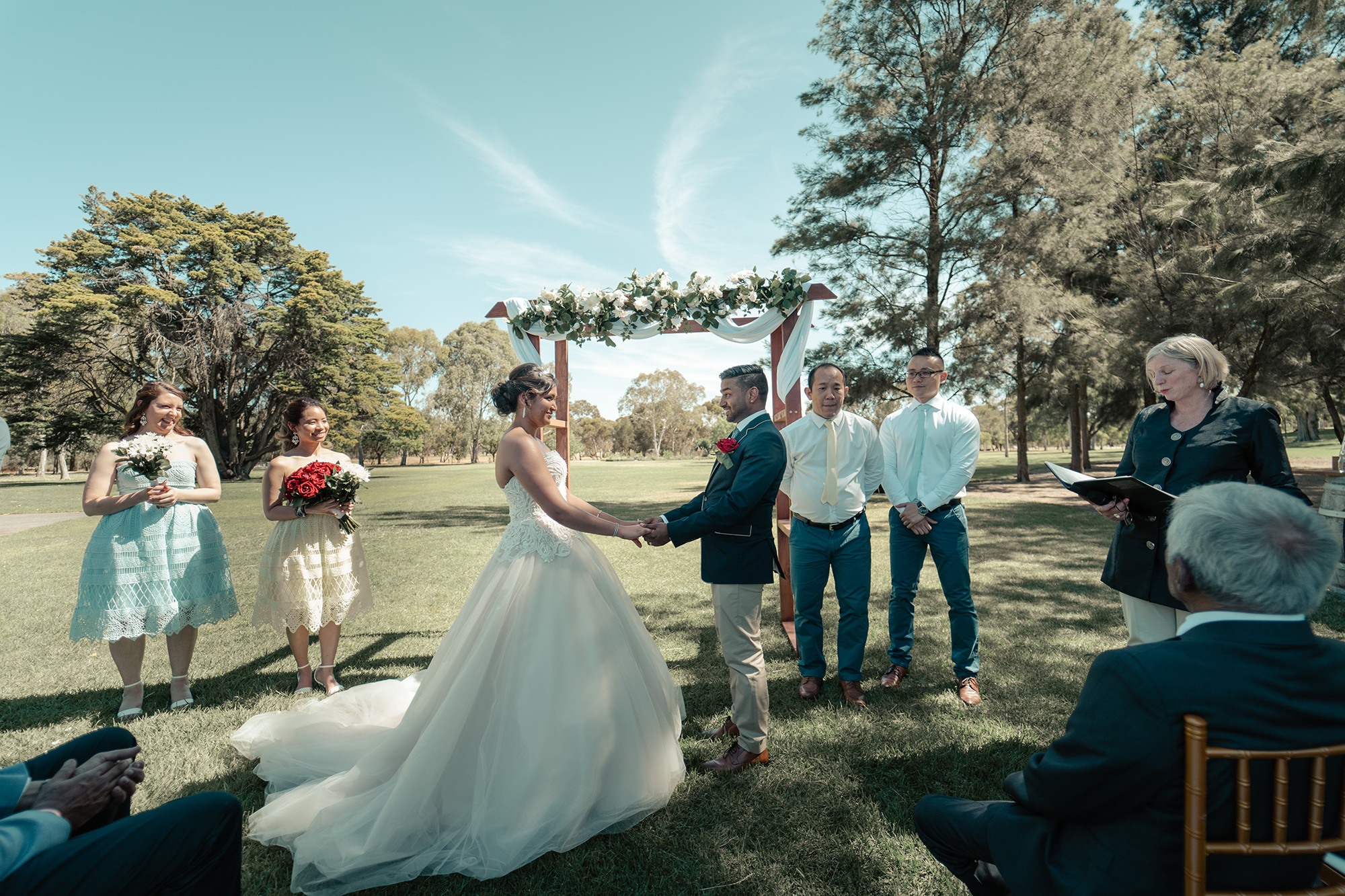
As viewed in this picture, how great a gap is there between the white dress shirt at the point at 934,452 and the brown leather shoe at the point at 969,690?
4.29 ft

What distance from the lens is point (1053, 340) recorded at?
19.2 metres

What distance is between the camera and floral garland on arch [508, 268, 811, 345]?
5891mm

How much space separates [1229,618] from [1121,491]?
1.81m

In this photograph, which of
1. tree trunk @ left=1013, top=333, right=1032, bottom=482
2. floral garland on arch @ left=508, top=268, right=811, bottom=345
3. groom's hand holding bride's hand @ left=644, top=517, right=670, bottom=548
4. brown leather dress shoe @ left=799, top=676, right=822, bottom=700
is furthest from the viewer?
tree trunk @ left=1013, top=333, right=1032, bottom=482

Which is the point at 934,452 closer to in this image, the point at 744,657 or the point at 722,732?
the point at 744,657

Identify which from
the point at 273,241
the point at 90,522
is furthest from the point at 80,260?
the point at 90,522

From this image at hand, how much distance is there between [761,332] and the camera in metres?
6.18

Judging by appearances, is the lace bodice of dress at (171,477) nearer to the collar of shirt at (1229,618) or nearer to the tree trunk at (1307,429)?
the collar of shirt at (1229,618)

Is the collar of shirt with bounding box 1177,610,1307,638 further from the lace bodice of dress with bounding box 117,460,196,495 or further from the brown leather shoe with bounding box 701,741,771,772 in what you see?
the lace bodice of dress with bounding box 117,460,196,495

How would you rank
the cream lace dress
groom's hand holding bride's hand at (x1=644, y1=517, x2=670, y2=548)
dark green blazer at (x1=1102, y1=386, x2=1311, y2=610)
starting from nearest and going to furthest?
dark green blazer at (x1=1102, y1=386, x2=1311, y2=610), groom's hand holding bride's hand at (x1=644, y1=517, x2=670, y2=548), the cream lace dress

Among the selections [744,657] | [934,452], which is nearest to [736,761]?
[744,657]

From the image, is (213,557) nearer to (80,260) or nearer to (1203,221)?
(1203,221)

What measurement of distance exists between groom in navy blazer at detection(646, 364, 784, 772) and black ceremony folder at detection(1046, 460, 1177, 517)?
57.7 inches

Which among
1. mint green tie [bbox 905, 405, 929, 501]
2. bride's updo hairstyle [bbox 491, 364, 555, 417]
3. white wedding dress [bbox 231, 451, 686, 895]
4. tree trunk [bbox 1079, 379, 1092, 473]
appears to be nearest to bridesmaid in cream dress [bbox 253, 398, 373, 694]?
white wedding dress [bbox 231, 451, 686, 895]
